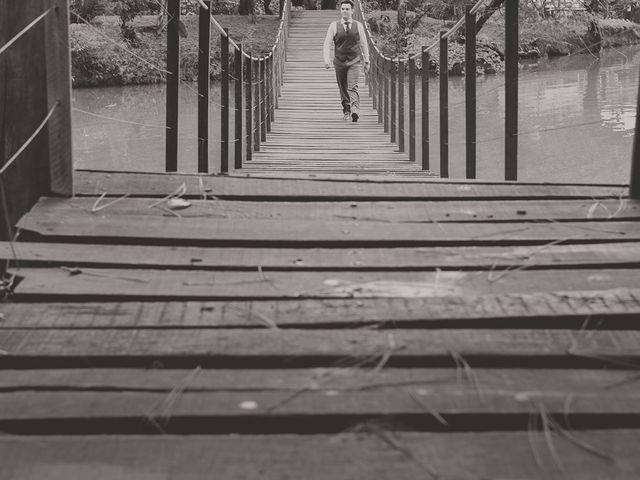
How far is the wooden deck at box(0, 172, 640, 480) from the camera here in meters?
1.24

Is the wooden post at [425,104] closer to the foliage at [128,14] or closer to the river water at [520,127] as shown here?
the river water at [520,127]

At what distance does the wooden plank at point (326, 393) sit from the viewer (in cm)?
135

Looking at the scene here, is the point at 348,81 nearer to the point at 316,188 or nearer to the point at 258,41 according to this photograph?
the point at 316,188

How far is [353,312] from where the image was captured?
5.75 feet

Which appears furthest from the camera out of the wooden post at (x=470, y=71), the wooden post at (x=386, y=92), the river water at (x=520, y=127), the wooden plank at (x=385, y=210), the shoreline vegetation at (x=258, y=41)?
the shoreline vegetation at (x=258, y=41)

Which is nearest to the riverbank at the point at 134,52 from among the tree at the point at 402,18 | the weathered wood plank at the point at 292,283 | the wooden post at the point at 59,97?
the tree at the point at 402,18

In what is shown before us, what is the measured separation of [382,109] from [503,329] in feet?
30.4

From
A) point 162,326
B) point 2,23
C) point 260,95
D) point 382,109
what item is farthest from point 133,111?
point 162,326

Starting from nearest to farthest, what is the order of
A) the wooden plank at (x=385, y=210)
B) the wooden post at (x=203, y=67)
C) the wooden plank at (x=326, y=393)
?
the wooden plank at (x=326, y=393)
the wooden plank at (x=385, y=210)
the wooden post at (x=203, y=67)

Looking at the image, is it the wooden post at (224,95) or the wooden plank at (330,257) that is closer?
the wooden plank at (330,257)

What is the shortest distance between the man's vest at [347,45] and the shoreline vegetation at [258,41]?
9459 millimetres

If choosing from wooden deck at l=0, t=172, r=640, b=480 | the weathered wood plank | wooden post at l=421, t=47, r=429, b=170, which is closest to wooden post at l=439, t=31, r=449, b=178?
wooden post at l=421, t=47, r=429, b=170

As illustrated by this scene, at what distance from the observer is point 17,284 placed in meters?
1.92

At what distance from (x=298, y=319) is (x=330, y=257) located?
1.47ft
